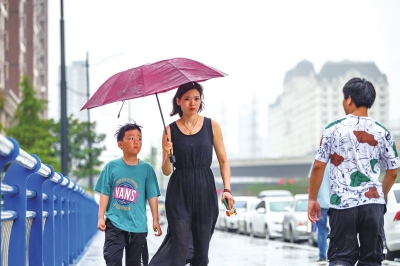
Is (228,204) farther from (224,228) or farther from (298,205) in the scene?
(224,228)

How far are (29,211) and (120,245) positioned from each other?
0.85m

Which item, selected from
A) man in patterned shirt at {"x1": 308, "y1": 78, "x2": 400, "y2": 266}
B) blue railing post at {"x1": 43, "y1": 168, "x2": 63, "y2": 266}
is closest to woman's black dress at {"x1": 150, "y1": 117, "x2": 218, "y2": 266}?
man in patterned shirt at {"x1": 308, "y1": 78, "x2": 400, "y2": 266}

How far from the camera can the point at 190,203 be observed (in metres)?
7.29

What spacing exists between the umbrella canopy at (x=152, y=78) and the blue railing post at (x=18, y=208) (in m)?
1.42

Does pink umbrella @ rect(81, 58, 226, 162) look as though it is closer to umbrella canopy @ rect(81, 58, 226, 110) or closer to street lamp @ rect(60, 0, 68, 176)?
umbrella canopy @ rect(81, 58, 226, 110)

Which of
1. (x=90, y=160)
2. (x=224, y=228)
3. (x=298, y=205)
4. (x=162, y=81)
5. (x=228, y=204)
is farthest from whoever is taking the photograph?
(x=90, y=160)

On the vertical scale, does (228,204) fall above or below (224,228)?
above

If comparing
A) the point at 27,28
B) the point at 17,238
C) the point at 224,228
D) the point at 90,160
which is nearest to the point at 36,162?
the point at 17,238

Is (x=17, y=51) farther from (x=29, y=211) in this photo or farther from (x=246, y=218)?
(x=29, y=211)

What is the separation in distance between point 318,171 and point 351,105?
20.3 inches

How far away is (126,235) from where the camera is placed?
8.24m

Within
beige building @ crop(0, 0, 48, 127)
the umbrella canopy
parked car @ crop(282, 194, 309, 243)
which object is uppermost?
beige building @ crop(0, 0, 48, 127)

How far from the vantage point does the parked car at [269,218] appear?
98.7ft

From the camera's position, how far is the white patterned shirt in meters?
6.56
